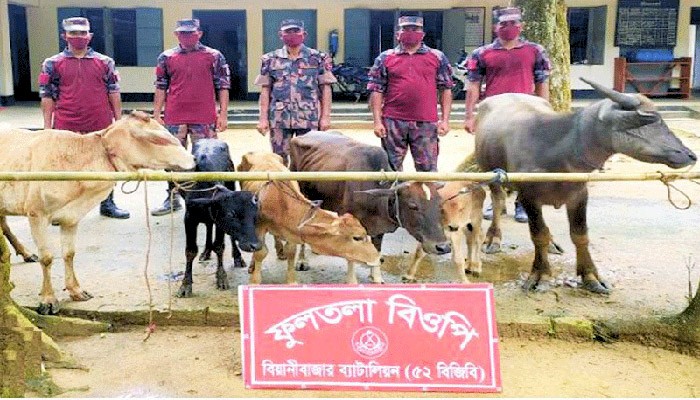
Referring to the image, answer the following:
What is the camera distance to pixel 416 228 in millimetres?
5422

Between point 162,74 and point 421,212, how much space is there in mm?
3953

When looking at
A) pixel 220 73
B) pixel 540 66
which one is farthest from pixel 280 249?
pixel 540 66

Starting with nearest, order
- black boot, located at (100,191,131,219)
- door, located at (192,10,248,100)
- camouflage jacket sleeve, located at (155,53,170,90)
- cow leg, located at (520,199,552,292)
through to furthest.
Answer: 1. cow leg, located at (520,199,552,292)
2. camouflage jacket sleeve, located at (155,53,170,90)
3. black boot, located at (100,191,131,219)
4. door, located at (192,10,248,100)

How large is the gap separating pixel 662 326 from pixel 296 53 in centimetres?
432

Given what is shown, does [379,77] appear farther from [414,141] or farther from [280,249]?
[280,249]

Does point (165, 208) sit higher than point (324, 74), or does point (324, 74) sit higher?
point (324, 74)

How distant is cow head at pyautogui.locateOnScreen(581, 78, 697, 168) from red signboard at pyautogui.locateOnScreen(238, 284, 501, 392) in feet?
6.76

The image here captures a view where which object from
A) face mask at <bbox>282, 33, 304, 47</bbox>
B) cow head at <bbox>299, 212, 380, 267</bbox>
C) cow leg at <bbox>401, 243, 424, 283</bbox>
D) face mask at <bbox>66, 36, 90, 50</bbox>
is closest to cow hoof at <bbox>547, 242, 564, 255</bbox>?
cow leg at <bbox>401, 243, 424, 283</bbox>

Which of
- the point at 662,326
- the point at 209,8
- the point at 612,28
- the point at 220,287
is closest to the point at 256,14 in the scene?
the point at 209,8

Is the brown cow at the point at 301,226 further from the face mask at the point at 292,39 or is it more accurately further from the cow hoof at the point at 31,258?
the cow hoof at the point at 31,258

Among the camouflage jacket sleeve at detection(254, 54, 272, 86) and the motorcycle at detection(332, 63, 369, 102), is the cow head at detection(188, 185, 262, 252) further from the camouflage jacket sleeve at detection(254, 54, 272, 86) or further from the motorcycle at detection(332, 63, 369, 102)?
the motorcycle at detection(332, 63, 369, 102)

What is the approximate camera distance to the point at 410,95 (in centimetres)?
729

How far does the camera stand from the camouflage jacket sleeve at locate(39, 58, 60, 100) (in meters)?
7.71

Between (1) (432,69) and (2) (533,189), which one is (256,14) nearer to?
(1) (432,69)
